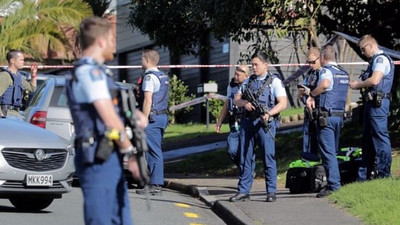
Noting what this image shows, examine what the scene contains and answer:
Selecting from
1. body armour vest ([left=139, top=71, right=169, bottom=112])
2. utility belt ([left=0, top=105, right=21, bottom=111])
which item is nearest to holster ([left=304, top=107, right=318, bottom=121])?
body armour vest ([left=139, top=71, right=169, bottom=112])

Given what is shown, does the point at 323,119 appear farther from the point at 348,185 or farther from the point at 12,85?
the point at 12,85

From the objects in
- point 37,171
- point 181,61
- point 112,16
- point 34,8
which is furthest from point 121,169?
point 112,16

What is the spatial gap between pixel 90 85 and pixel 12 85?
938 cm

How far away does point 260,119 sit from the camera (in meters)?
12.3

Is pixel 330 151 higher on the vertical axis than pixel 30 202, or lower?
higher

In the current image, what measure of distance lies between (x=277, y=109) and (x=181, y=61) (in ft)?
68.5

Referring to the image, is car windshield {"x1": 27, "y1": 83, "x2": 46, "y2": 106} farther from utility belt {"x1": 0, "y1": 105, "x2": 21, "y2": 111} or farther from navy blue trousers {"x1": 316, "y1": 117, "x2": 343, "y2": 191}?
navy blue trousers {"x1": 316, "y1": 117, "x2": 343, "y2": 191}

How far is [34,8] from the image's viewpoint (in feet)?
89.9

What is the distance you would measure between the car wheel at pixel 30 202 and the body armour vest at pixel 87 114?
5.28m

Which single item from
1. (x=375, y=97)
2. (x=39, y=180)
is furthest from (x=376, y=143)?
(x=39, y=180)

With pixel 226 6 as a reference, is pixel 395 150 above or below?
below

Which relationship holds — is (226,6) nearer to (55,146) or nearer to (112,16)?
(55,146)

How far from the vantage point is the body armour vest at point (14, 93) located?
15.7 m

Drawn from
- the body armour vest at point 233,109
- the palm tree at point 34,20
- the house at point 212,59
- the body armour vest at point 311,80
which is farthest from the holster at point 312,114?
the palm tree at point 34,20
